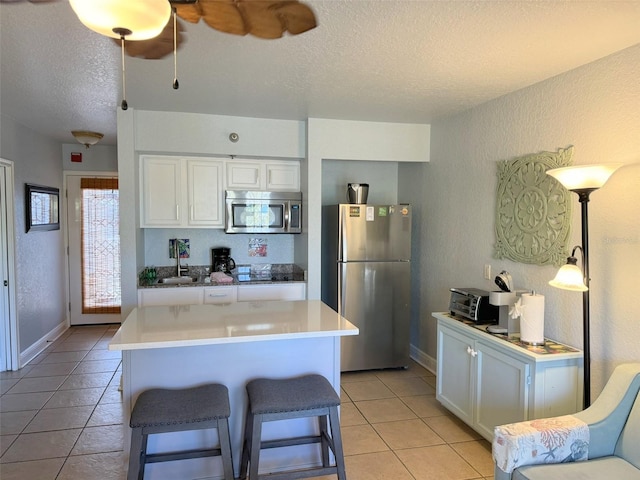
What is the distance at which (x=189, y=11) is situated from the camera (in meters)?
1.89

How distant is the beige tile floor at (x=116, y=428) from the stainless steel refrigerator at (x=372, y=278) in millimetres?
238

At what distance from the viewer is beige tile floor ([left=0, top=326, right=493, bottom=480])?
2.60 m

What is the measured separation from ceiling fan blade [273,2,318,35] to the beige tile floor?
2450mm

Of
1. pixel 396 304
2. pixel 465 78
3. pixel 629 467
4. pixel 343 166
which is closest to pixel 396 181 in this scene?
pixel 343 166

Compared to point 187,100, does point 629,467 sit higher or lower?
lower

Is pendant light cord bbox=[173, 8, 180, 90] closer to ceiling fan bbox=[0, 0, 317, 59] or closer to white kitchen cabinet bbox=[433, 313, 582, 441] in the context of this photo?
ceiling fan bbox=[0, 0, 317, 59]

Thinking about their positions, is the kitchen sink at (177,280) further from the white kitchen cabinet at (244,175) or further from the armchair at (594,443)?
the armchair at (594,443)

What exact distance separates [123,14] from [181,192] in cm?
284

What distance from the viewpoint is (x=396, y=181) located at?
16.2ft

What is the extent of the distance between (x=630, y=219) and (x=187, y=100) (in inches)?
121

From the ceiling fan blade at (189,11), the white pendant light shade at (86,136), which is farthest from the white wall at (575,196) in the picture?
the white pendant light shade at (86,136)

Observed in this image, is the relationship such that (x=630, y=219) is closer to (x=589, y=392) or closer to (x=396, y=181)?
(x=589, y=392)

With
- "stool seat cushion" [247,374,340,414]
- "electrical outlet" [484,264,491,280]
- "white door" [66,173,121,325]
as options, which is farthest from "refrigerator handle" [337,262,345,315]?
"white door" [66,173,121,325]

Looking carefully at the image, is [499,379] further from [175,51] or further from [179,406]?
[175,51]
